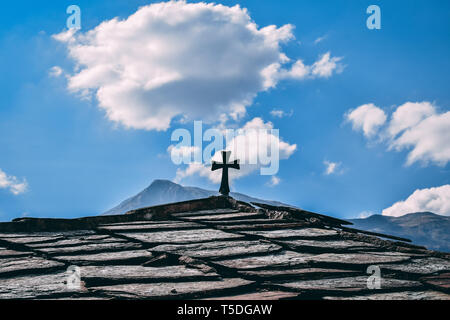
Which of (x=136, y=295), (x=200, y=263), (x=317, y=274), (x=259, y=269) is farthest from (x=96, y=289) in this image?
(x=317, y=274)

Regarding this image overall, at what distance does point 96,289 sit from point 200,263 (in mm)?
995

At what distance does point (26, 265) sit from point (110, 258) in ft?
2.59

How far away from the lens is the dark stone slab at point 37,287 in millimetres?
3285

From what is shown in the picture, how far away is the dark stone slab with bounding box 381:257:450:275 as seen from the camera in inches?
160

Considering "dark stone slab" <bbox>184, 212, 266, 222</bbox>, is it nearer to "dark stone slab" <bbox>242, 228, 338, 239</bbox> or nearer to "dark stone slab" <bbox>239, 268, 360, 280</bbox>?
"dark stone slab" <bbox>242, 228, 338, 239</bbox>

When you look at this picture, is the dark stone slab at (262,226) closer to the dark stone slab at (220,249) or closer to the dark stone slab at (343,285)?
the dark stone slab at (220,249)

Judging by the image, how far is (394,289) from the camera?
3.45 meters

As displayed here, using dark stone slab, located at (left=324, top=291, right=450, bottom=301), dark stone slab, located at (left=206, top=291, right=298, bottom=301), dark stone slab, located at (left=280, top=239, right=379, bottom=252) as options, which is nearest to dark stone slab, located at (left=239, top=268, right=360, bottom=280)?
dark stone slab, located at (left=206, top=291, right=298, bottom=301)

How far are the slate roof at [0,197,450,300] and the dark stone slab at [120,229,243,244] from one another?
13mm

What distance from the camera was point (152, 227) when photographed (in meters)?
5.91

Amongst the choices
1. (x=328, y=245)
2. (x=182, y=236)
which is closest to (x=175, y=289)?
(x=182, y=236)

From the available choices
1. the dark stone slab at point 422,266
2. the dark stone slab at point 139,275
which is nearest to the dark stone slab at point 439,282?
the dark stone slab at point 422,266
